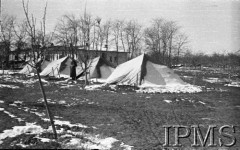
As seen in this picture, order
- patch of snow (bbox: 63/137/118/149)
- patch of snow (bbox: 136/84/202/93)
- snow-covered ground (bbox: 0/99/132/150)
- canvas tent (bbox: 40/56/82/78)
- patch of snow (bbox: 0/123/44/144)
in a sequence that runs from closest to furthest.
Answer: patch of snow (bbox: 63/137/118/149)
snow-covered ground (bbox: 0/99/132/150)
patch of snow (bbox: 0/123/44/144)
patch of snow (bbox: 136/84/202/93)
canvas tent (bbox: 40/56/82/78)

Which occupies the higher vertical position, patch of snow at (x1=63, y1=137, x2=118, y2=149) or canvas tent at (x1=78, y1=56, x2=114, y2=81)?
canvas tent at (x1=78, y1=56, x2=114, y2=81)

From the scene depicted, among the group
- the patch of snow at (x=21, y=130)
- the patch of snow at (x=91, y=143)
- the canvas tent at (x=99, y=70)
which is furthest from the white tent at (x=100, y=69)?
the patch of snow at (x=91, y=143)

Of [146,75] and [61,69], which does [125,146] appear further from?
[61,69]

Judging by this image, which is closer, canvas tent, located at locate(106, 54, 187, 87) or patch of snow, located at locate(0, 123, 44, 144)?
patch of snow, located at locate(0, 123, 44, 144)

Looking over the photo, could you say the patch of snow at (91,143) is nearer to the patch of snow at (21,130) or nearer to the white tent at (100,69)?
the patch of snow at (21,130)

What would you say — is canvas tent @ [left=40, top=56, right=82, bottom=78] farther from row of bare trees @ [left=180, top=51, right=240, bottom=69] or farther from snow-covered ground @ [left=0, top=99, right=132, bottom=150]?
row of bare trees @ [left=180, top=51, right=240, bottom=69]

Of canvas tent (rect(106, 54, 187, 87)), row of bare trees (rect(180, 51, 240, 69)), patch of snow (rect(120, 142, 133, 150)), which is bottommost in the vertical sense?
patch of snow (rect(120, 142, 133, 150))

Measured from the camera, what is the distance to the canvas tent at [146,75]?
54.0 ft

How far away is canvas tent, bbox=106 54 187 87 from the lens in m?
16.5

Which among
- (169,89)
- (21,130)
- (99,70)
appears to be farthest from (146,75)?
(21,130)

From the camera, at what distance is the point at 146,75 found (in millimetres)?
16641

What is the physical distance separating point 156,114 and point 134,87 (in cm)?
729

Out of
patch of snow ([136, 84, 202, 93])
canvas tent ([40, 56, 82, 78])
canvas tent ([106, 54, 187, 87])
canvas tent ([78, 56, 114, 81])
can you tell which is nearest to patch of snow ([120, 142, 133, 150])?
patch of snow ([136, 84, 202, 93])

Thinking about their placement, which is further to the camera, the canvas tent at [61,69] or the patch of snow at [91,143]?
the canvas tent at [61,69]
